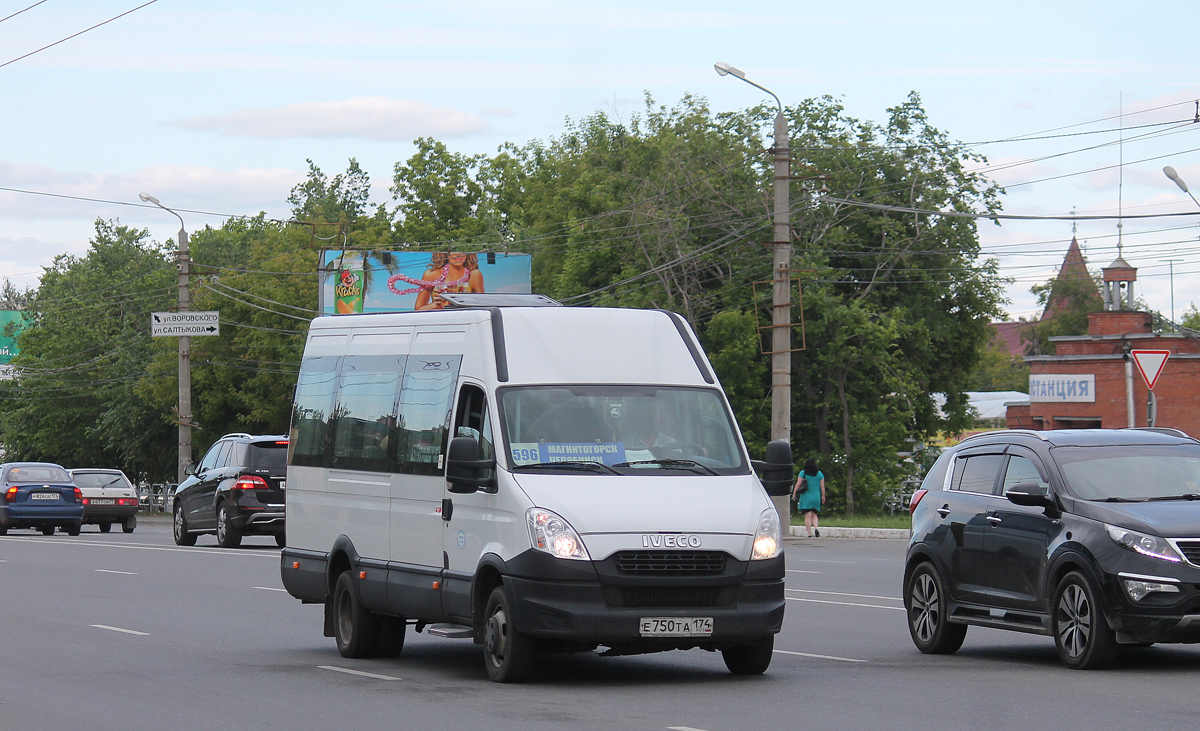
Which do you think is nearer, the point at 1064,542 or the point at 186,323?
the point at 1064,542

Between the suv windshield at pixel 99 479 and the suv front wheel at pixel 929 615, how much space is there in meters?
30.7

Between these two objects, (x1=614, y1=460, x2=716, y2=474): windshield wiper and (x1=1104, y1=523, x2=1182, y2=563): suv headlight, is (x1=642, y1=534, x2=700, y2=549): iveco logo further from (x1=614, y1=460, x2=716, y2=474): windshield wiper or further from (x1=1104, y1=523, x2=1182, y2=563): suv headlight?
(x1=1104, y1=523, x2=1182, y2=563): suv headlight

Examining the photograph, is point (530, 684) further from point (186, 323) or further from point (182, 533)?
point (186, 323)

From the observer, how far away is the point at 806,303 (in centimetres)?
5081

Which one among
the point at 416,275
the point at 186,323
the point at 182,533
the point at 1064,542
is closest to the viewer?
the point at 1064,542

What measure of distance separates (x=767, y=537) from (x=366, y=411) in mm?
3747

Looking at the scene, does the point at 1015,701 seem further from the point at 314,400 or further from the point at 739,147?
the point at 739,147

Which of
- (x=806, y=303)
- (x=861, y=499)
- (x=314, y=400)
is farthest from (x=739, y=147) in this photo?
(x=314, y=400)

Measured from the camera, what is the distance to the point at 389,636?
1279cm

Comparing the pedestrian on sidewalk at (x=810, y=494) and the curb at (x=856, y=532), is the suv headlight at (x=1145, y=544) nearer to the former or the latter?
the curb at (x=856, y=532)

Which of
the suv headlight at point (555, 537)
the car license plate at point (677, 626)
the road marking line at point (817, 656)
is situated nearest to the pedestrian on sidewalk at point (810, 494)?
the road marking line at point (817, 656)

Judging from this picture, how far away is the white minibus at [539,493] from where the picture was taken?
1023 centimetres

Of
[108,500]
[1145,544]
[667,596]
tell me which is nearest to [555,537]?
[667,596]

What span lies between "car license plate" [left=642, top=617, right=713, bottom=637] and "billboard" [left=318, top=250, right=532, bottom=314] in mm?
46744
